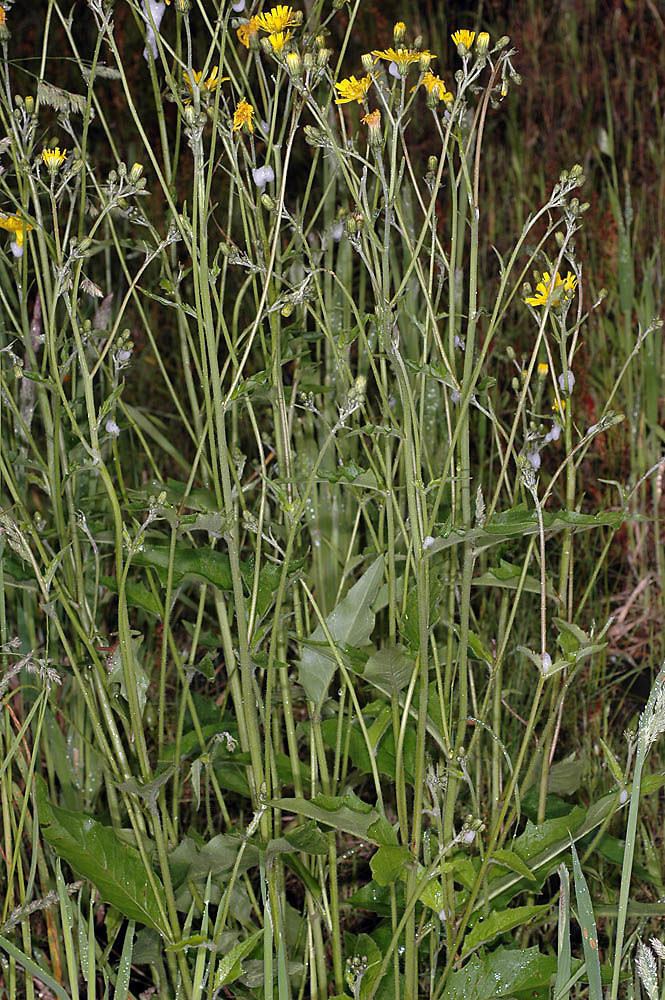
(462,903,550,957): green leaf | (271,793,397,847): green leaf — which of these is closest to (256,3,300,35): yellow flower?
(271,793,397,847): green leaf

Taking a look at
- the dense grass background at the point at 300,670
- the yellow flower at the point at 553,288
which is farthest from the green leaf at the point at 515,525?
the yellow flower at the point at 553,288

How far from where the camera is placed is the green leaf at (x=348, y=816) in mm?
835

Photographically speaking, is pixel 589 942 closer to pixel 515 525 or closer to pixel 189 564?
pixel 515 525

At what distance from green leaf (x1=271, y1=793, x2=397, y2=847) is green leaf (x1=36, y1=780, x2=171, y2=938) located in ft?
0.49

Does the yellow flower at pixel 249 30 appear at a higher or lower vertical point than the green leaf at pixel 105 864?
higher

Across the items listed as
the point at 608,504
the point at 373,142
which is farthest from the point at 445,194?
the point at 373,142

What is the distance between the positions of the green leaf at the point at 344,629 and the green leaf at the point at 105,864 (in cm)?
21

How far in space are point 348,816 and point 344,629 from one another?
0.58ft

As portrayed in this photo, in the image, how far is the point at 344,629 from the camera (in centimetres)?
97

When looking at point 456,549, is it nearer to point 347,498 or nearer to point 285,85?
point 347,498

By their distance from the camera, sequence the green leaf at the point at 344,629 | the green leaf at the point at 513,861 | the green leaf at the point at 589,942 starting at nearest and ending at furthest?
the green leaf at the point at 589,942 < the green leaf at the point at 513,861 < the green leaf at the point at 344,629

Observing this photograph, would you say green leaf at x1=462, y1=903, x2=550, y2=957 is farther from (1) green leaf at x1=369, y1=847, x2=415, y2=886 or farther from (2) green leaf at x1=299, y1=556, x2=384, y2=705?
(2) green leaf at x1=299, y1=556, x2=384, y2=705

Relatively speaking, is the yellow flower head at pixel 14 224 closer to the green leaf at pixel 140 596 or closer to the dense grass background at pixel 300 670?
the dense grass background at pixel 300 670

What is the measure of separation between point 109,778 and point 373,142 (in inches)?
22.2
